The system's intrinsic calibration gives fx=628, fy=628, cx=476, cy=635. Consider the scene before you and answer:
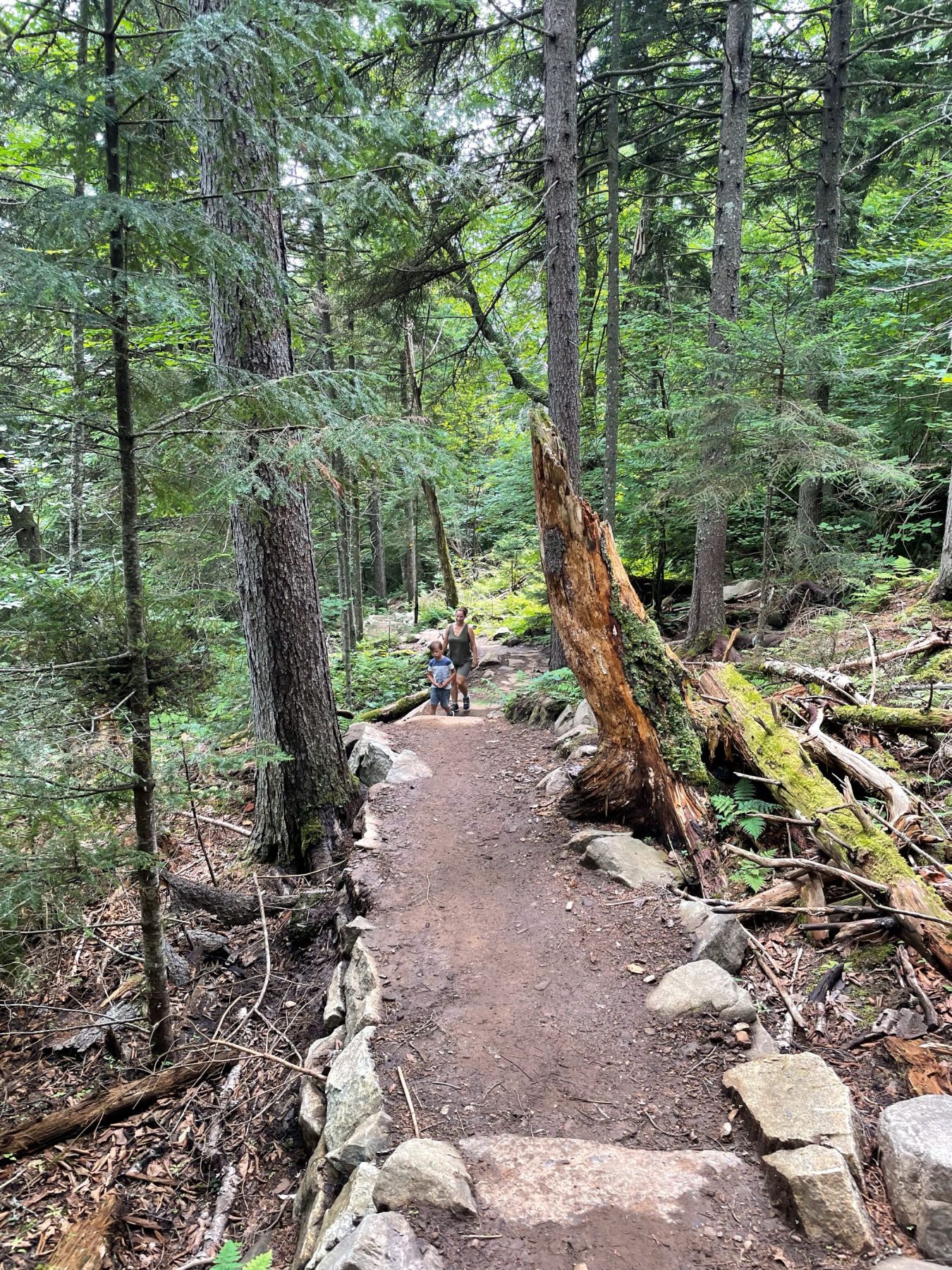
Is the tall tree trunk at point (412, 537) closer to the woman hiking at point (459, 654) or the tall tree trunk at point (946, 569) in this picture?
the woman hiking at point (459, 654)

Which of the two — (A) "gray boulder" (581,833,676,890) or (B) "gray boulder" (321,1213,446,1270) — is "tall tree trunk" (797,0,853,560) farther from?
(B) "gray boulder" (321,1213,446,1270)

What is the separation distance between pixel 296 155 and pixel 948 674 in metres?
7.03

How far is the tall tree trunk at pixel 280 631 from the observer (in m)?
5.02

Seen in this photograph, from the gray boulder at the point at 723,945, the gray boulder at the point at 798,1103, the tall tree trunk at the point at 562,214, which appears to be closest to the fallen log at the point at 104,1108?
the gray boulder at the point at 723,945

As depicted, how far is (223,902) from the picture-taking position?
18.5ft

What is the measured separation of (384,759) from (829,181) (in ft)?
39.5

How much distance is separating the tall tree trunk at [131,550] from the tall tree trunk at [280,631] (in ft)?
4.23

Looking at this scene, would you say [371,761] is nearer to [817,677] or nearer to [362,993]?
[362,993]

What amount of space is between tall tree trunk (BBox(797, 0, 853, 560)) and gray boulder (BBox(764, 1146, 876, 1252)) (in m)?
8.79

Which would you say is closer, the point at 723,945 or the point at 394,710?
the point at 723,945

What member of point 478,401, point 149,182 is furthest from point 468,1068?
point 478,401

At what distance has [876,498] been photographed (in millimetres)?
10602

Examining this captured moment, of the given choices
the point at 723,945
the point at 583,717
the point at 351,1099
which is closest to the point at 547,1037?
the point at 351,1099

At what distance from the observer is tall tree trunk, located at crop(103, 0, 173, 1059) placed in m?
2.92
